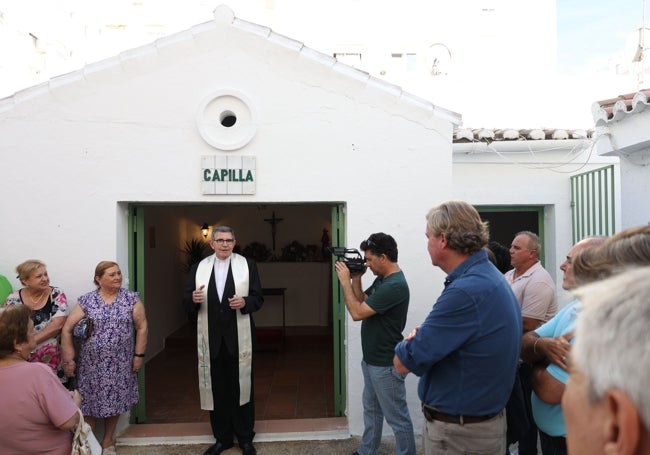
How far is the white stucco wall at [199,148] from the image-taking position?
454 centimetres

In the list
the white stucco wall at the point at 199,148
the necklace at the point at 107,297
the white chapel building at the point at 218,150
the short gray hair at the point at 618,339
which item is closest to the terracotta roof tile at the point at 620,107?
the white chapel building at the point at 218,150

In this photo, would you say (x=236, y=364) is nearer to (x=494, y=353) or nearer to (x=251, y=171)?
(x=251, y=171)

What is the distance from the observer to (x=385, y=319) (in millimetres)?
3768

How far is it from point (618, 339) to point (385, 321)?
2948mm

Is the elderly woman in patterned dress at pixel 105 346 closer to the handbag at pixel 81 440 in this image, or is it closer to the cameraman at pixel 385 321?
the handbag at pixel 81 440

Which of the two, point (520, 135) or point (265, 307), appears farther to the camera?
point (265, 307)

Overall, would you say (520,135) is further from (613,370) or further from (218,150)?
(613,370)

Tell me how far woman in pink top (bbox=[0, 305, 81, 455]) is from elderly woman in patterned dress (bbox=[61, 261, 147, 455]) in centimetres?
148

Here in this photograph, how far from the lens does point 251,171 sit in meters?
4.63

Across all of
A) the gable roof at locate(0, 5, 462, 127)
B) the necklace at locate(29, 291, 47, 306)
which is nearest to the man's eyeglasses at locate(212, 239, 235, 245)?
the necklace at locate(29, 291, 47, 306)

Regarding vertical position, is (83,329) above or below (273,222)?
below

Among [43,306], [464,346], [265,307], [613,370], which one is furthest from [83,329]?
[265,307]

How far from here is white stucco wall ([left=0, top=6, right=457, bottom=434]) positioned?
4.54 m

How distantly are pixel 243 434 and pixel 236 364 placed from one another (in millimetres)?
645
